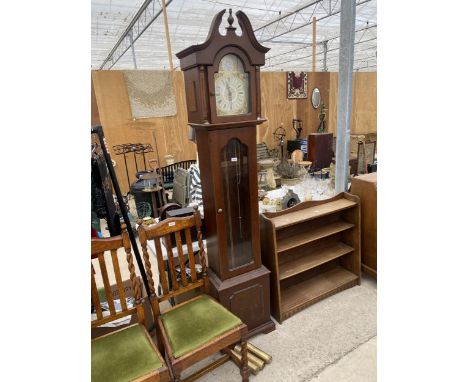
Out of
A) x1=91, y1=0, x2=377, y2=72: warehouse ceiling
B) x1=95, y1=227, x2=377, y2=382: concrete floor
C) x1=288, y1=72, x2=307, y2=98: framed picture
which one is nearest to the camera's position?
x1=95, y1=227, x2=377, y2=382: concrete floor

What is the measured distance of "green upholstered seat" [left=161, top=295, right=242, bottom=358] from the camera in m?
1.51

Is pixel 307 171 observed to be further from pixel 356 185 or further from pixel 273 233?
pixel 273 233

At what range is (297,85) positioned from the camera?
6.26m

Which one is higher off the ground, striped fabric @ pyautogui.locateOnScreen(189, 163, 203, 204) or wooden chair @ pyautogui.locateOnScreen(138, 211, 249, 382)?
striped fabric @ pyautogui.locateOnScreen(189, 163, 203, 204)

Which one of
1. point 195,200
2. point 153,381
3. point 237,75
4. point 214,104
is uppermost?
point 237,75

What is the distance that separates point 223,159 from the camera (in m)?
1.76

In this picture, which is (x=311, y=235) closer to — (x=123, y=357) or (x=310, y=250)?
(x=310, y=250)

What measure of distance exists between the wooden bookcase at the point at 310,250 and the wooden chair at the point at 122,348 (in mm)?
949

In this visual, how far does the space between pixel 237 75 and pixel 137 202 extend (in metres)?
2.78

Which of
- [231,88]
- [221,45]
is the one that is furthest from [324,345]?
[221,45]

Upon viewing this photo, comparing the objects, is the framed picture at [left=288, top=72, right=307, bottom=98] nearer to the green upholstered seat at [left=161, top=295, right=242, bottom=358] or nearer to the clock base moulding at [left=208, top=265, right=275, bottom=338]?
the clock base moulding at [left=208, top=265, right=275, bottom=338]

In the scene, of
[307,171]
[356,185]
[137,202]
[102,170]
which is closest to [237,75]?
[102,170]

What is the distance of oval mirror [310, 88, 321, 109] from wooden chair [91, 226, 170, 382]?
5867 mm

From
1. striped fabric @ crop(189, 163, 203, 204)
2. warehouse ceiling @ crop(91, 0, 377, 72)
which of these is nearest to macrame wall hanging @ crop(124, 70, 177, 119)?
warehouse ceiling @ crop(91, 0, 377, 72)
